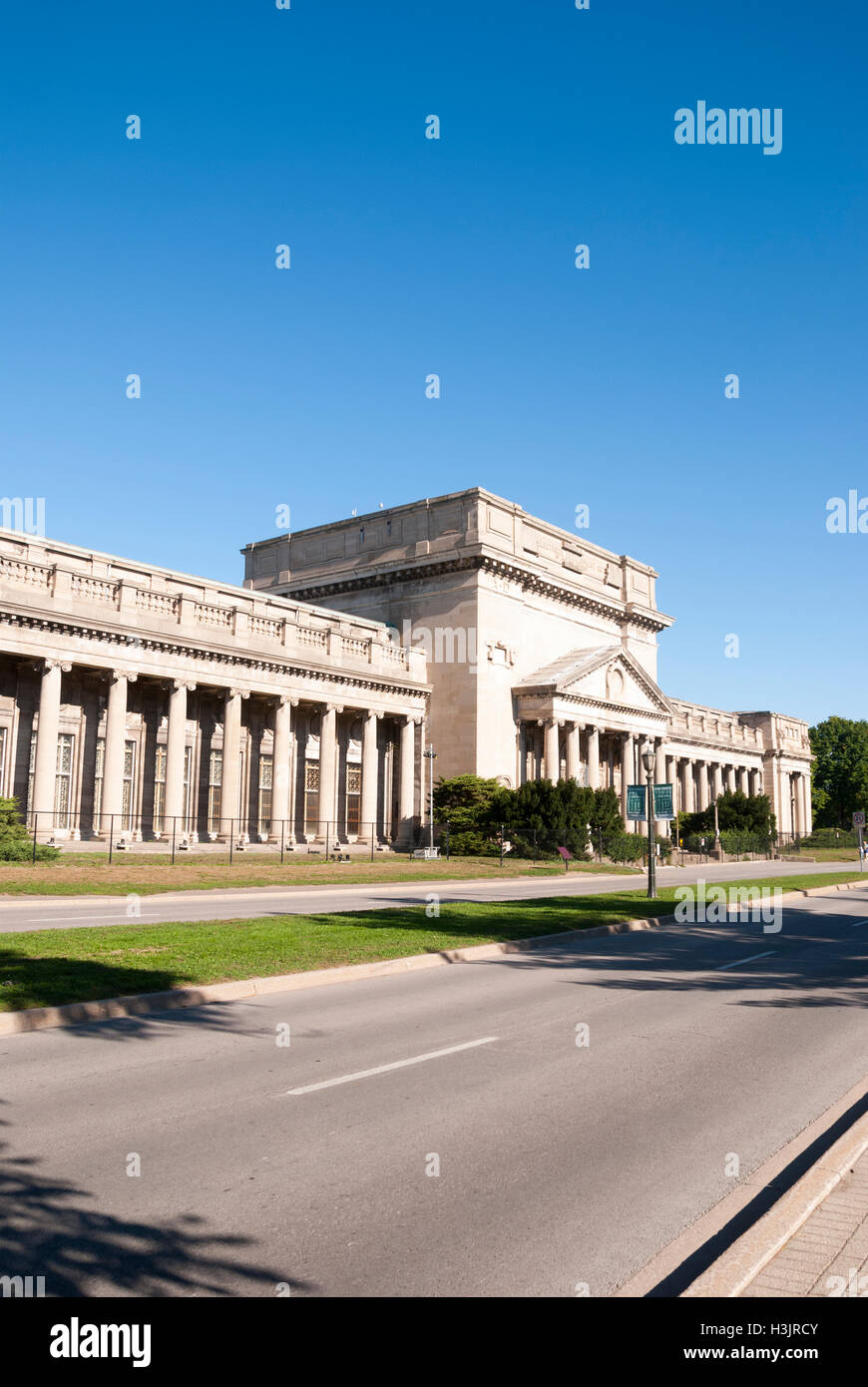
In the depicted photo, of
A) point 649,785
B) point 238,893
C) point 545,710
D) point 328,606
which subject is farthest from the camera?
point 328,606

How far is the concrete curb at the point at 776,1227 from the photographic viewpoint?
432 centimetres

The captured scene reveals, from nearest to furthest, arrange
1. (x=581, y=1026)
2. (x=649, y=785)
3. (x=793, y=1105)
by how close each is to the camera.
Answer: (x=793, y=1105) < (x=581, y=1026) < (x=649, y=785)

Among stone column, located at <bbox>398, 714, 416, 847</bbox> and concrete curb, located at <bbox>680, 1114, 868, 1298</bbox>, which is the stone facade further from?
concrete curb, located at <bbox>680, 1114, 868, 1298</bbox>

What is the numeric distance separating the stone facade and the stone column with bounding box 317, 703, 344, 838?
0.23 feet

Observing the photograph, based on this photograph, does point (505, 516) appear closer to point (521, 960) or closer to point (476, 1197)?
point (521, 960)

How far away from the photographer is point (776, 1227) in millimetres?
4953

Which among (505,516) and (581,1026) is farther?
(505,516)

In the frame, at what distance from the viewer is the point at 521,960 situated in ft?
53.2

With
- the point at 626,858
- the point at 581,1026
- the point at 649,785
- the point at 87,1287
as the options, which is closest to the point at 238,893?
the point at 649,785

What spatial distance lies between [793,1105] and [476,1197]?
10.8 ft

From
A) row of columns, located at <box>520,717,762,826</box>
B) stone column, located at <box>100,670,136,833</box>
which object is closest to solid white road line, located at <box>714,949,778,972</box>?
stone column, located at <box>100,670,136,833</box>

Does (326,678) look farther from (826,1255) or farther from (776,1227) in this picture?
(826,1255)

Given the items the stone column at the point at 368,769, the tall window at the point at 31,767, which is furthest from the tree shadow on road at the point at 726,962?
the stone column at the point at 368,769

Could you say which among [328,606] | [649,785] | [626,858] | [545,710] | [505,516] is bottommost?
[626,858]
